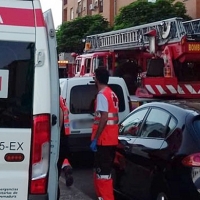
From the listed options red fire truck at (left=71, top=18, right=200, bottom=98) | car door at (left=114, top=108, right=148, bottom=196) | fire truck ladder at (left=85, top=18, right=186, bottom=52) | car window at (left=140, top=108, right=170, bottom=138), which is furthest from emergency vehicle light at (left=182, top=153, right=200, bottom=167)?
fire truck ladder at (left=85, top=18, right=186, bottom=52)

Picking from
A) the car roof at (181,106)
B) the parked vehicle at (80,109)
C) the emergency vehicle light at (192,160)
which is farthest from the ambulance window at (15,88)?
the parked vehicle at (80,109)

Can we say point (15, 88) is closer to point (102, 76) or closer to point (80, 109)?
point (102, 76)

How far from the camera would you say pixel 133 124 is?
335 inches

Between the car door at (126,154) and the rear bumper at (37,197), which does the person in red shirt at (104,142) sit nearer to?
the car door at (126,154)

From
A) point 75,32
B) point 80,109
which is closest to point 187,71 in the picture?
point 80,109

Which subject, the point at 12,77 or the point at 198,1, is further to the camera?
the point at 198,1

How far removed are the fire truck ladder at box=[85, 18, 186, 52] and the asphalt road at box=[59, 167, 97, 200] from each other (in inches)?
179

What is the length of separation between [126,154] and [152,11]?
819 inches

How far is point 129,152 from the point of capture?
8000 millimetres

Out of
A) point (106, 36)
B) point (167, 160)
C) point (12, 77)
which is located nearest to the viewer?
point (12, 77)

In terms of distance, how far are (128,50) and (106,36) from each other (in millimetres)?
2014

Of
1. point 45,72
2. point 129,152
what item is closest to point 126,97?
point 129,152

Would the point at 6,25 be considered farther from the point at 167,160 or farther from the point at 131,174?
the point at 131,174

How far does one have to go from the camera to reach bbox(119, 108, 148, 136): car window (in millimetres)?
8238
